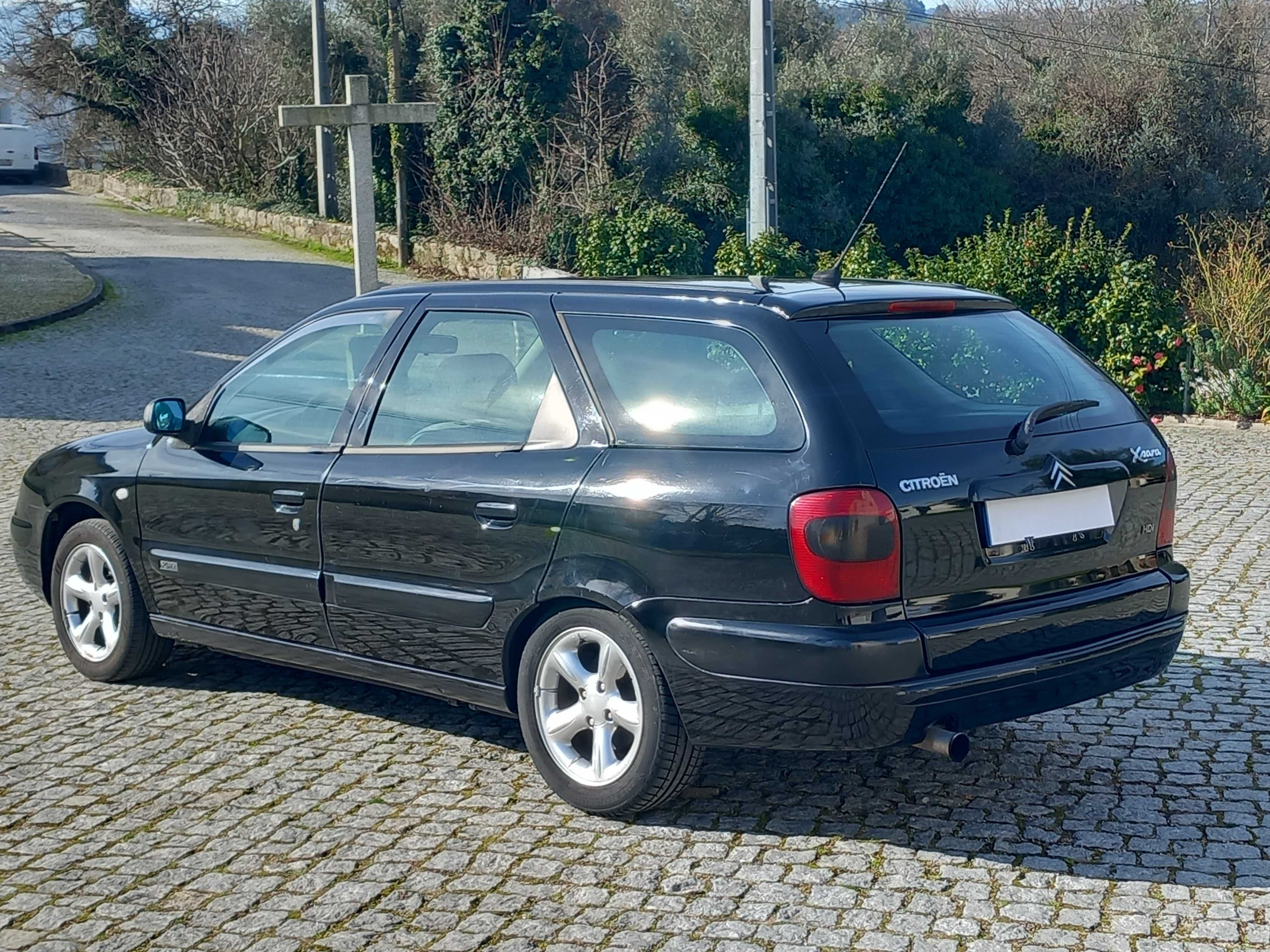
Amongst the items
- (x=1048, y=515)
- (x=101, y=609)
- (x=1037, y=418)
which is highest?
(x=1037, y=418)

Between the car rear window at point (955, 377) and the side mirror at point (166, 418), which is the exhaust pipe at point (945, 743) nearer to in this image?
the car rear window at point (955, 377)

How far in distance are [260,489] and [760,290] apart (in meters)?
2.01

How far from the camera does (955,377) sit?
4652mm

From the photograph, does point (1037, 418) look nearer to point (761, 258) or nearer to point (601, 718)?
point (601, 718)

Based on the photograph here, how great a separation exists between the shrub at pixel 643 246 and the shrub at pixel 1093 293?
12.9 feet

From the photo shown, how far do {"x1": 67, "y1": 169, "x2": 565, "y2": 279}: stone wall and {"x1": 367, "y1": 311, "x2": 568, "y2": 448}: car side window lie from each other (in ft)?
57.5

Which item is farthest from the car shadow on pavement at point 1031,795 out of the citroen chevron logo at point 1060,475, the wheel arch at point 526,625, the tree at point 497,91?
the tree at point 497,91

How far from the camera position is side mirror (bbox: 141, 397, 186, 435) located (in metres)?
5.91

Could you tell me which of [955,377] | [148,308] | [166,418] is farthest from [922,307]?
[148,308]

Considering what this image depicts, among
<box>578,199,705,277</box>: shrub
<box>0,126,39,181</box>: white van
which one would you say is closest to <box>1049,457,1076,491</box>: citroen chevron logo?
<box>578,199,705,277</box>: shrub

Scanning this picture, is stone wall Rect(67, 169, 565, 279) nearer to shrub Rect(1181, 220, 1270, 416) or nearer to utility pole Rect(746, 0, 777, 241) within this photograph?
utility pole Rect(746, 0, 777, 241)

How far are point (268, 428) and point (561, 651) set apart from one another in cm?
172

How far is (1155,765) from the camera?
16.9 feet

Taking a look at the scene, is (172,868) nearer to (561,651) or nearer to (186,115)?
(561,651)
